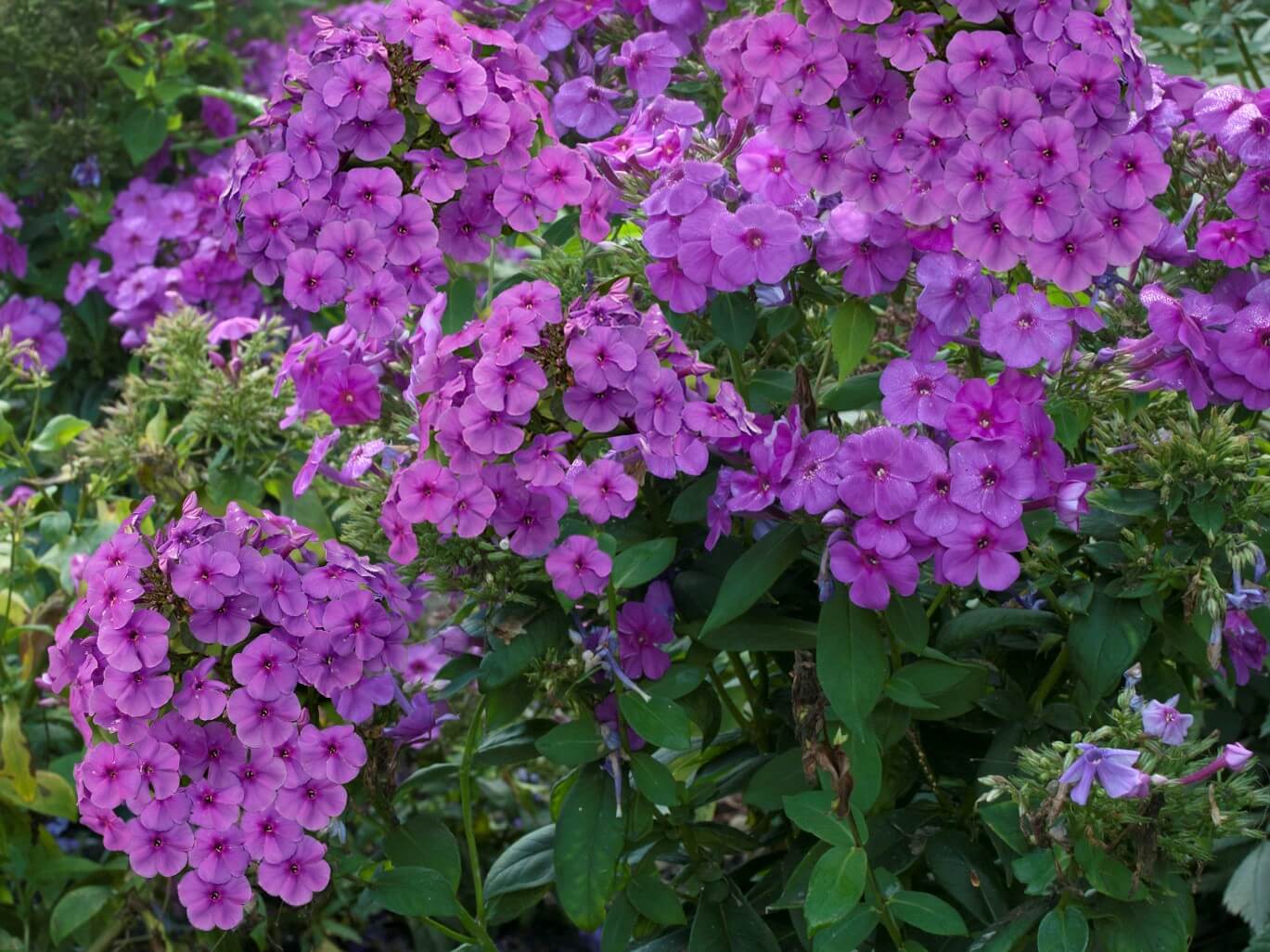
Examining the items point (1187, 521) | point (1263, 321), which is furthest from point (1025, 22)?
point (1187, 521)

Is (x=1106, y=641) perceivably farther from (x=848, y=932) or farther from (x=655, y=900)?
(x=655, y=900)

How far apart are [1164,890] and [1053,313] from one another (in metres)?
0.59

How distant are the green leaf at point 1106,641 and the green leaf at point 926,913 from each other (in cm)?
29

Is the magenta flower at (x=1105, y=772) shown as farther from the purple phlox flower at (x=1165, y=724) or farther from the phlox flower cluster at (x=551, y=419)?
the phlox flower cluster at (x=551, y=419)

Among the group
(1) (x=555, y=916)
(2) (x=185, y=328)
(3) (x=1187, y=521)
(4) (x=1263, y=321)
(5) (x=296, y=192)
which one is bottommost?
(1) (x=555, y=916)

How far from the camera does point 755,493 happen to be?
1612 mm

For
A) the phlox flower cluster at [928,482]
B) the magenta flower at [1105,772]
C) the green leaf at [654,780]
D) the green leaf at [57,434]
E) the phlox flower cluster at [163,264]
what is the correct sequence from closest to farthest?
the magenta flower at [1105,772], the phlox flower cluster at [928,482], the green leaf at [654,780], the green leaf at [57,434], the phlox flower cluster at [163,264]

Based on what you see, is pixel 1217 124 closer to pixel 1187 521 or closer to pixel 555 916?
pixel 1187 521

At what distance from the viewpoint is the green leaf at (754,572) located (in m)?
1.65

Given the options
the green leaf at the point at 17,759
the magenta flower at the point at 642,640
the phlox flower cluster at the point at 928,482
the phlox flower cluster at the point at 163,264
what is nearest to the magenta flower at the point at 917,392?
the phlox flower cluster at the point at 928,482

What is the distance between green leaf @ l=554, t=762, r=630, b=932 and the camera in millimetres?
1755

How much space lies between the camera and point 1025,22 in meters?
1.51

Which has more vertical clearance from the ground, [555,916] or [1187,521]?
[1187,521]

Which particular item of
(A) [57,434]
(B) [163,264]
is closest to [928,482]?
(A) [57,434]
